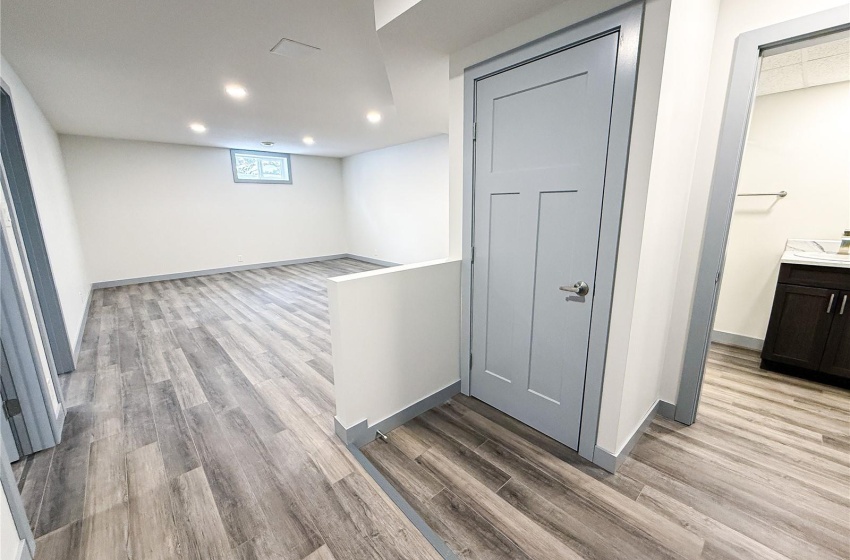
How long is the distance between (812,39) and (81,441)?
451 centimetres

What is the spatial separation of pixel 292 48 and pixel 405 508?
3013 millimetres

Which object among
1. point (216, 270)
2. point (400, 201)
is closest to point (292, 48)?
point (400, 201)

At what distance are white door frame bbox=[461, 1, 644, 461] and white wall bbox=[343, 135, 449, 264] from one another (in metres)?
3.90

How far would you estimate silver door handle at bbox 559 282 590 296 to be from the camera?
169 centimetres

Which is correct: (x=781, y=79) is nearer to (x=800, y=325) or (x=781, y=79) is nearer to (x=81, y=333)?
(x=800, y=325)

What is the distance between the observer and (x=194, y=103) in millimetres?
3680

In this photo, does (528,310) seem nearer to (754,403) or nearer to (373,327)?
(373,327)

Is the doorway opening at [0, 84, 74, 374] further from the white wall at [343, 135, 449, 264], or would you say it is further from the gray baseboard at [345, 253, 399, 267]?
the gray baseboard at [345, 253, 399, 267]

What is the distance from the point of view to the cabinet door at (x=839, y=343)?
239cm

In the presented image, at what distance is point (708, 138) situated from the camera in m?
1.87

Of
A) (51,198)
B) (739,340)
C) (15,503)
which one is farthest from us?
(51,198)

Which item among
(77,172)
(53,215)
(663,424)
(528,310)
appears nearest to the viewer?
(528,310)

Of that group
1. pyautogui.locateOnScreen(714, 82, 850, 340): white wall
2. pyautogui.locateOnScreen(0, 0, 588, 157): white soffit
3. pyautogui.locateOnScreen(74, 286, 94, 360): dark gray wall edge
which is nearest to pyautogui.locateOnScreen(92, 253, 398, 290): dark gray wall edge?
pyautogui.locateOnScreen(74, 286, 94, 360): dark gray wall edge

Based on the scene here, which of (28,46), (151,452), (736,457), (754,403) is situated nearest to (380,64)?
(28,46)
